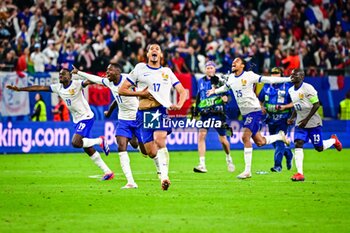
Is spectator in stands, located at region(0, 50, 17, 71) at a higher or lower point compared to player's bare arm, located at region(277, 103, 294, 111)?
higher

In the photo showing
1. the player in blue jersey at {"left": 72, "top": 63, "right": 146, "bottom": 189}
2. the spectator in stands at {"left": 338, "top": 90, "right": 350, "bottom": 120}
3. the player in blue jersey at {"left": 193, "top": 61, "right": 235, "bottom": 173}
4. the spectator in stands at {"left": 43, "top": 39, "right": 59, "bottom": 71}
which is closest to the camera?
the player in blue jersey at {"left": 72, "top": 63, "right": 146, "bottom": 189}

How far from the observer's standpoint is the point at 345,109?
33500 mm

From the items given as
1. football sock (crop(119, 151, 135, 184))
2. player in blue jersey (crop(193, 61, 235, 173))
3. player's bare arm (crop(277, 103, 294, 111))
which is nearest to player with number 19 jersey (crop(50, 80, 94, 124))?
football sock (crop(119, 151, 135, 184))

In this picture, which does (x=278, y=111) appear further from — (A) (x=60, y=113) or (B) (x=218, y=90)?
(A) (x=60, y=113)

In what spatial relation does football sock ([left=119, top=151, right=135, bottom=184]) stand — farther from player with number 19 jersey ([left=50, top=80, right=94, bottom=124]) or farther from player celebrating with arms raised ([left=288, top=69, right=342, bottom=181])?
player celebrating with arms raised ([left=288, top=69, right=342, bottom=181])

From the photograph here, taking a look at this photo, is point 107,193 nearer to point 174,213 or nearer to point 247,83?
point 174,213

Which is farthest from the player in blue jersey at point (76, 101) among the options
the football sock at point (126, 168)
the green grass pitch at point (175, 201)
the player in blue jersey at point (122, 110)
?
the football sock at point (126, 168)

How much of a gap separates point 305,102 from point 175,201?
5.87 m

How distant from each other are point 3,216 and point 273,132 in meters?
10.8

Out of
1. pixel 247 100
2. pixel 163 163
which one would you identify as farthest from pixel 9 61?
pixel 163 163

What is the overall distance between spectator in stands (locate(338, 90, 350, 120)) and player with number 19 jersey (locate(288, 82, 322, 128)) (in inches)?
530

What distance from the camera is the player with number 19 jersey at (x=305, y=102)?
792 inches

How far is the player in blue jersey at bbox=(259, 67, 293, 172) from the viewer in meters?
22.6

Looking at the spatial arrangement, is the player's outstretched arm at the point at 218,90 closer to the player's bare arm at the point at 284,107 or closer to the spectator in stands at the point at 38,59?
the player's bare arm at the point at 284,107
